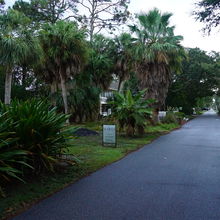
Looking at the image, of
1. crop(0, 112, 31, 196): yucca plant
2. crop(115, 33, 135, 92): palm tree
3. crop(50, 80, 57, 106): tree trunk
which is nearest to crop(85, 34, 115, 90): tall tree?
crop(115, 33, 135, 92): palm tree

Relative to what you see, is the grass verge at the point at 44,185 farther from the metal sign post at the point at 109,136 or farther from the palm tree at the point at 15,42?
the palm tree at the point at 15,42

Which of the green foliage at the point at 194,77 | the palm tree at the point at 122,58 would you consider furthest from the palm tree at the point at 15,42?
the green foliage at the point at 194,77

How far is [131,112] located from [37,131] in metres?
8.75

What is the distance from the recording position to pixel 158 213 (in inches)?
159

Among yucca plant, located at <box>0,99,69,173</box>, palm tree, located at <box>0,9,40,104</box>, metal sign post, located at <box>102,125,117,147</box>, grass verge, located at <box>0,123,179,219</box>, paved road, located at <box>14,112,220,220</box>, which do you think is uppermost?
palm tree, located at <box>0,9,40,104</box>

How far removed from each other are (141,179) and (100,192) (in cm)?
129

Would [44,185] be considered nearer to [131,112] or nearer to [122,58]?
[131,112]

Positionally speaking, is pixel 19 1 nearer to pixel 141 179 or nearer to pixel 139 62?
pixel 139 62

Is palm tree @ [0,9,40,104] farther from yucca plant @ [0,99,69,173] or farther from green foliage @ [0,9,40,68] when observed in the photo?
yucca plant @ [0,99,69,173]

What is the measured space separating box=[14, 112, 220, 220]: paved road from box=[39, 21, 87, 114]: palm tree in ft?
41.7

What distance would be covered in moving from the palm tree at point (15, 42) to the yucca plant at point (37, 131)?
7118 millimetres

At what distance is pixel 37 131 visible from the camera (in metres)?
5.84

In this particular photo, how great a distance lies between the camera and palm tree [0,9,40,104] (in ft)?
40.7

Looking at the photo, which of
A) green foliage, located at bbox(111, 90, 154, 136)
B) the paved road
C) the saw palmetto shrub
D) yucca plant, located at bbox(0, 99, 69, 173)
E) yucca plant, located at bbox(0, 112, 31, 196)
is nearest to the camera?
the paved road
